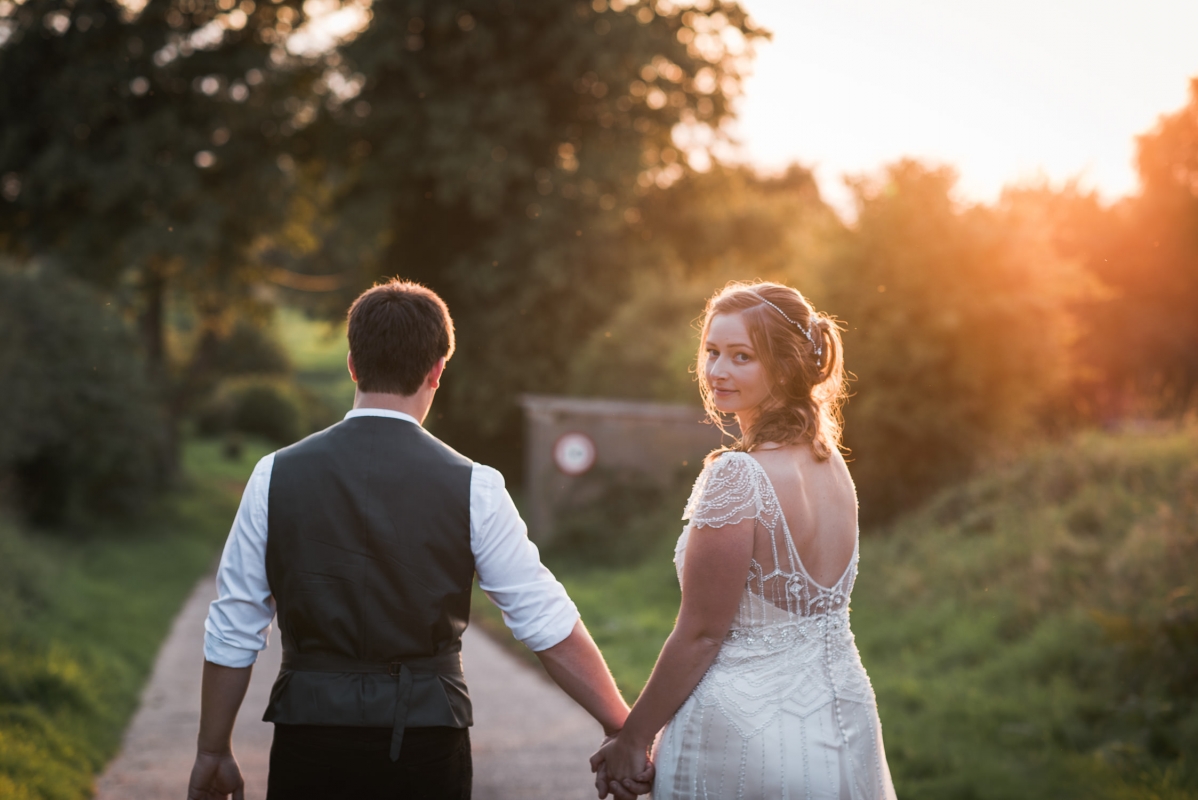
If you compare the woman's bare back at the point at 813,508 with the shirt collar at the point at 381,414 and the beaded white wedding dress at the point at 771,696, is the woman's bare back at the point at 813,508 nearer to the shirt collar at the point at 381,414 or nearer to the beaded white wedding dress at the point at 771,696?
the beaded white wedding dress at the point at 771,696

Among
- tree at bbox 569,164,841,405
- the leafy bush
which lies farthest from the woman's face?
the leafy bush

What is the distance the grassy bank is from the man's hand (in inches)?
151

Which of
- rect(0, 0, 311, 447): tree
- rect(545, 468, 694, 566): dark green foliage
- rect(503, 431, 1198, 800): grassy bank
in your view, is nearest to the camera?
rect(503, 431, 1198, 800): grassy bank

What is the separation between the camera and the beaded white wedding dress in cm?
278

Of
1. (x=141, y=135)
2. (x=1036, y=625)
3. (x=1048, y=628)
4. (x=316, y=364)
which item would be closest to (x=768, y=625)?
(x=1048, y=628)

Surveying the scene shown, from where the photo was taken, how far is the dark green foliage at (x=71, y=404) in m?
14.3

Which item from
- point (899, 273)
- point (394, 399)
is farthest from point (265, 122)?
point (394, 399)

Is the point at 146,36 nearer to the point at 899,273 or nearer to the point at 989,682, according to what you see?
the point at 899,273

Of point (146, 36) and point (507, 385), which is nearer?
point (146, 36)

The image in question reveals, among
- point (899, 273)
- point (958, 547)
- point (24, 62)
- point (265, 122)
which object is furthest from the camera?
point (265, 122)

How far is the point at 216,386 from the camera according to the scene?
38812mm

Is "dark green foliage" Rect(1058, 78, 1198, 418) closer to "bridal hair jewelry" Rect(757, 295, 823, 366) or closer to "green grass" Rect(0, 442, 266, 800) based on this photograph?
"green grass" Rect(0, 442, 266, 800)

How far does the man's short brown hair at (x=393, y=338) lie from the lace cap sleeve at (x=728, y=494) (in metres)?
0.81

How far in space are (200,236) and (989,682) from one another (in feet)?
52.4
